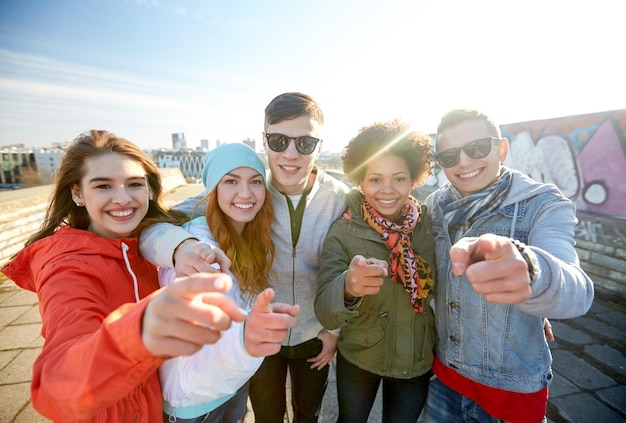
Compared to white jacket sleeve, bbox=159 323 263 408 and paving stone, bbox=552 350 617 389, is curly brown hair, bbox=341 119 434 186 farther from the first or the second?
paving stone, bbox=552 350 617 389

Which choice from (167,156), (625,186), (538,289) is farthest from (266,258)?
(167,156)

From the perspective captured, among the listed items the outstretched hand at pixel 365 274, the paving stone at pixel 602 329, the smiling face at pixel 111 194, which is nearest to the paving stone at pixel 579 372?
the paving stone at pixel 602 329

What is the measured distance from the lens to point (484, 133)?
1625 millimetres

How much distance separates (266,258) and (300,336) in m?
0.62

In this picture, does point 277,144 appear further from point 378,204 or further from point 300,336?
point 300,336

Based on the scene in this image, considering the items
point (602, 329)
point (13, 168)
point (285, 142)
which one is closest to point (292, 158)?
point (285, 142)

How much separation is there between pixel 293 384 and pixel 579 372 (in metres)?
3.05

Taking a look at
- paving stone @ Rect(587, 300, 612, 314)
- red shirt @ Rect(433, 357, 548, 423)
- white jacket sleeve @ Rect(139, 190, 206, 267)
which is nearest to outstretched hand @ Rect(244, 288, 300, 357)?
white jacket sleeve @ Rect(139, 190, 206, 267)

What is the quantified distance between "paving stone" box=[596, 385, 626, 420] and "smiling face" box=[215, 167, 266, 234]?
359cm

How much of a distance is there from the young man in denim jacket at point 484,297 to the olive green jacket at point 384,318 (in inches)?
4.0

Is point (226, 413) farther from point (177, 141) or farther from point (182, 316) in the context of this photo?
point (177, 141)

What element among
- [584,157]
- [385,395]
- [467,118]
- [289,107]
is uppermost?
[289,107]

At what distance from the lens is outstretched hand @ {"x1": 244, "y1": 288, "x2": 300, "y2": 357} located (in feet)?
2.88

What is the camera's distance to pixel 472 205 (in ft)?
5.32
